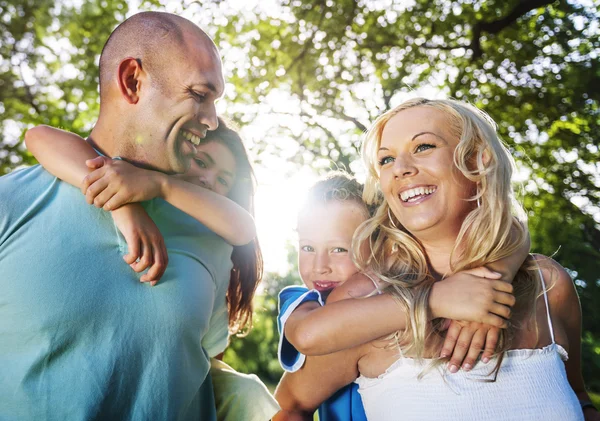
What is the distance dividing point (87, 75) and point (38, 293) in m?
8.27

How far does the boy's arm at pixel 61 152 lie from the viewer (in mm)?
1767

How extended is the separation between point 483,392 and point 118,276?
1.29 meters

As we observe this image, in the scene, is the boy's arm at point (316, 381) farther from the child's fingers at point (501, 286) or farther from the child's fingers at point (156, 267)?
the child's fingers at point (156, 267)

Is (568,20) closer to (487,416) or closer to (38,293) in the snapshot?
(487,416)

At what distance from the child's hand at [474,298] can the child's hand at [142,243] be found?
93 cm

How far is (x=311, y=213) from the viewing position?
2.80 m

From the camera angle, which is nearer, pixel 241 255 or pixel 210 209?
pixel 210 209

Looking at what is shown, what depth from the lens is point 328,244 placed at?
2.71m

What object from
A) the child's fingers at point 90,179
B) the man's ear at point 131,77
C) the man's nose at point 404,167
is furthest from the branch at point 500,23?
the child's fingers at point 90,179

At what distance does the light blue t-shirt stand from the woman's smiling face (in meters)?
0.83

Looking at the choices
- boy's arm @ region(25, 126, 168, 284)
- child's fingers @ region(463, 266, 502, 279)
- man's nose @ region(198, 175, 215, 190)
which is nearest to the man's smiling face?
boy's arm @ region(25, 126, 168, 284)

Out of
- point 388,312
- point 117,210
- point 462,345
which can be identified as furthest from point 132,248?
point 462,345

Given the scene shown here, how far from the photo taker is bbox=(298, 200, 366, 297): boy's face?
8.76ft

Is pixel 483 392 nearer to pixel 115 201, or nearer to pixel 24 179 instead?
pixel 115 201
